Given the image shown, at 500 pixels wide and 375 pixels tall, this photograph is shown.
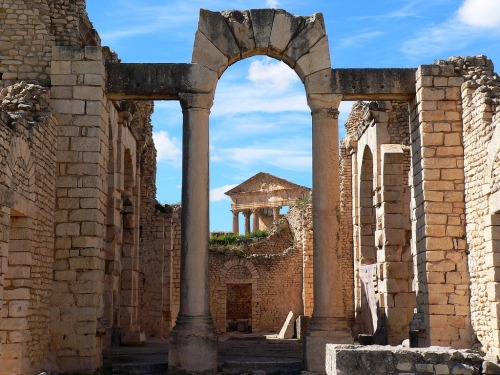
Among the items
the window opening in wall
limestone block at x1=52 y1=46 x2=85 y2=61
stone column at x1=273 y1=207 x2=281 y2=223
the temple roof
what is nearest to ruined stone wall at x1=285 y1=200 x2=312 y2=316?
the window opening in wall

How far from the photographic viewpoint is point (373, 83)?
13.6 m

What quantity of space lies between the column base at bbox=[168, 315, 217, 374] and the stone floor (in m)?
0.34

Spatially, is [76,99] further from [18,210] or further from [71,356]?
[71,356]

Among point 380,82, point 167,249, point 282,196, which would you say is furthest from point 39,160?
point 282,196

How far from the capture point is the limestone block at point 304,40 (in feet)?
44.5

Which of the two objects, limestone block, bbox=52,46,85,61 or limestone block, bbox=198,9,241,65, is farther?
limestone block, bbox=198,9,241,65

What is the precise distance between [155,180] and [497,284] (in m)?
13.3

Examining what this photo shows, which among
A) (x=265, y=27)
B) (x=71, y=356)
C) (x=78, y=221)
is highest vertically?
(x=265, y=27)

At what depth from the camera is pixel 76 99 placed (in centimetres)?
1291

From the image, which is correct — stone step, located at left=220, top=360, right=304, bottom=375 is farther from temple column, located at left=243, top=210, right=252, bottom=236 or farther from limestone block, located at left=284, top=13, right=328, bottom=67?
temple column, located at left=243, top=210, right=252, bottom=236

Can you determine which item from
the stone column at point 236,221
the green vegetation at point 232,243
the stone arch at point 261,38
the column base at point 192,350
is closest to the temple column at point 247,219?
the stone column at point 236,221

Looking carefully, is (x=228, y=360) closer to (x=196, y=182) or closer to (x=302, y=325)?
(x=196, y=182)

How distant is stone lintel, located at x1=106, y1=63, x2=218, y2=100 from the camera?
44.0ft

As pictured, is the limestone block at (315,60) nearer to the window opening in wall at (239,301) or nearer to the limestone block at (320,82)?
the limestone block at (320,82)
